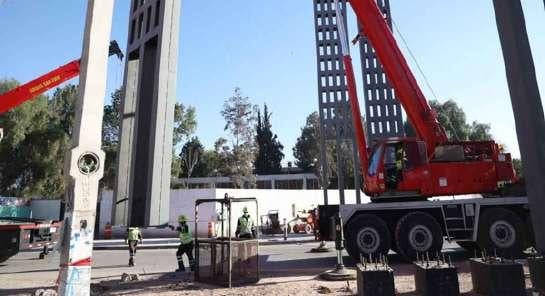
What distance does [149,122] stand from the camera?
88.5 ft

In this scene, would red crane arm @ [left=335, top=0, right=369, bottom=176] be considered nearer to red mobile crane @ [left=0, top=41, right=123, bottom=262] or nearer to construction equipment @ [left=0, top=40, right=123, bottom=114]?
red mobile crane @ [left=0, top=41, right=123, bottom=262]

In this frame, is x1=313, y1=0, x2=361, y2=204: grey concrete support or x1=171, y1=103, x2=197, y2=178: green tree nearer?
x1=313, y1=0, x2=361, y2=204: grey concrete support

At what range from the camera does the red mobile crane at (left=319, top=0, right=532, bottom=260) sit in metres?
12.3

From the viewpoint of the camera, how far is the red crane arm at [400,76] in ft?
43.6

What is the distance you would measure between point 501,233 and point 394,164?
11.4 feet

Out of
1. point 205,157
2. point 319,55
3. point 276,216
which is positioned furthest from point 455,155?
point 205,157

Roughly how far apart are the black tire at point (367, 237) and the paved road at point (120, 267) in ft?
3.07

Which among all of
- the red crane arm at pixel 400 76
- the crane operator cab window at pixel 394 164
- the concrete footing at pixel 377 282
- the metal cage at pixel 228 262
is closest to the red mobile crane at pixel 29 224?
the metal cage at pixel 228 262

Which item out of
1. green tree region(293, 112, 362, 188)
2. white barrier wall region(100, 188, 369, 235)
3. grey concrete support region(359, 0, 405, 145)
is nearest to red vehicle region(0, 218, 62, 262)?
white barrier wall region(100, 188, 369, 235)

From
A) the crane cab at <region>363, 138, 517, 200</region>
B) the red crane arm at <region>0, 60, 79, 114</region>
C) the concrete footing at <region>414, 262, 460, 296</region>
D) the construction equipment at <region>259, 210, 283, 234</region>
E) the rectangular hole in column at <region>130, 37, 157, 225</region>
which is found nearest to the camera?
the concrete footing at <region>414, 262, 460, 296</region>

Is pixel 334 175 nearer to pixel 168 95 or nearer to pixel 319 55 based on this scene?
pixel 319 55

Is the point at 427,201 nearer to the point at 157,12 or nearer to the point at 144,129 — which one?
the point at 144,129

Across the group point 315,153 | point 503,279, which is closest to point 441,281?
point 503,279

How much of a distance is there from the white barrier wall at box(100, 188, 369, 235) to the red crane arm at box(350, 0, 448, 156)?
1626 centimetres
